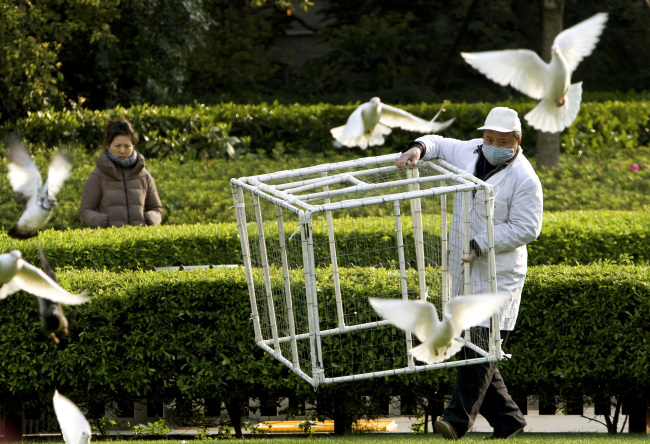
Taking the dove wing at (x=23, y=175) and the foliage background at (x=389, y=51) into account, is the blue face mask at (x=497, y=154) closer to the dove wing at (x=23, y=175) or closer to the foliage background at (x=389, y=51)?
the dove wing at (x=23, y=175)

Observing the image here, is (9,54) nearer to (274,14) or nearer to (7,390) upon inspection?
(7,390)

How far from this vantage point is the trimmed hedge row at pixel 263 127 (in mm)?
11219

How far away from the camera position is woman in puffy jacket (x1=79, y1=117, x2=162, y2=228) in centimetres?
678

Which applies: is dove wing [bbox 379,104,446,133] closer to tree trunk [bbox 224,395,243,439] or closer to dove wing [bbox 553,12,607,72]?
dove wing [bbox 553,12,607,72]

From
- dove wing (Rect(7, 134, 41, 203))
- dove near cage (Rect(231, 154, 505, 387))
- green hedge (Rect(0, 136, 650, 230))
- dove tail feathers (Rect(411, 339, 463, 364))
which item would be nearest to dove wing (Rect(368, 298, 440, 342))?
dove tail feathers (Rect(411, 339, 463, 364))

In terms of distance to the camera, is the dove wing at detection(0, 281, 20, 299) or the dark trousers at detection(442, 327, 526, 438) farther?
the dark trousers at detection(442, 327, 526, 438)

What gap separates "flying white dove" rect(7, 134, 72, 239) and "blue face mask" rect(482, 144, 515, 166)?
1972 mm

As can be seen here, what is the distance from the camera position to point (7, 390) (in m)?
5.25

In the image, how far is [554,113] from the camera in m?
5.05

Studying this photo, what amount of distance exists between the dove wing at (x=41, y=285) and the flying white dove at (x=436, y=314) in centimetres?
121

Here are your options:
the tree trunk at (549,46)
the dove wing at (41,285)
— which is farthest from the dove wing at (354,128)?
the tree trunk at (549,46)

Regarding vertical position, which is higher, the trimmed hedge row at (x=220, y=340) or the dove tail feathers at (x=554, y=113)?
the dove tail feathers at (x=554, y=113)

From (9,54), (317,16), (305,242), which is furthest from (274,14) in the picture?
(305,242)

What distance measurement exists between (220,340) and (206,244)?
1946 millimetres
